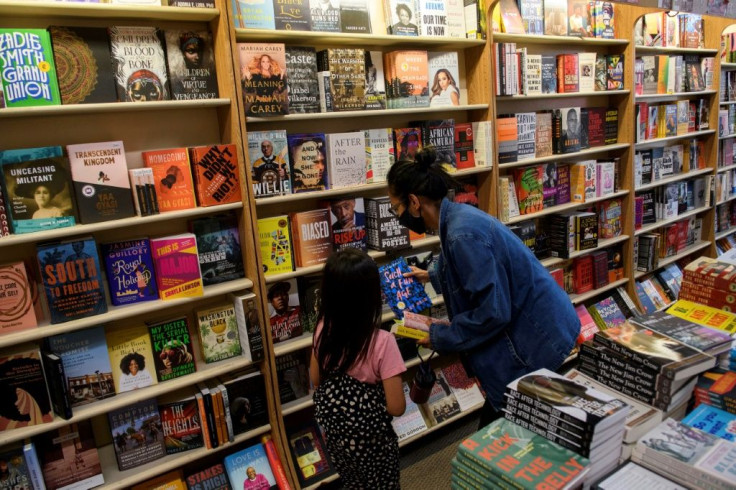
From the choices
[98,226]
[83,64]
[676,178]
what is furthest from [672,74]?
[98,226]

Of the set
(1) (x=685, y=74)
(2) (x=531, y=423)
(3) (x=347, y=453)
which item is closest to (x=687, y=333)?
(2) (x=531, y=423)

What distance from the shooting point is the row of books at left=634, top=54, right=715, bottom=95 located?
418cm

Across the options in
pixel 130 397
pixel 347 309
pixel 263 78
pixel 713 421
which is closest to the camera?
→ pixel 713 421

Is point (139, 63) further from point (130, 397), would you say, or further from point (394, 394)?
point (394, 394)

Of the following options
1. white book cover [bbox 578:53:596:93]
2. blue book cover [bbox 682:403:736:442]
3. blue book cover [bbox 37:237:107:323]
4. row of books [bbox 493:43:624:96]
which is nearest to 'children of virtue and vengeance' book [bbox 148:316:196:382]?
blue book cover [bbox 37:237:107:323]

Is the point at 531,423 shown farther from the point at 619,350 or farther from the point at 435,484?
the point at 435,484

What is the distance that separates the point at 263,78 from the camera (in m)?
2.34

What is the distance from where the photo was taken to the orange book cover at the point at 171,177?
7.29 feet

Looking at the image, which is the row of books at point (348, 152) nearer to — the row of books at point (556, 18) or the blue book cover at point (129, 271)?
the blue book cover at point (129, 271)

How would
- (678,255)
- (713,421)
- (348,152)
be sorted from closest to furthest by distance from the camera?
1. (713,421)
2. (348,152)
3. (678,255)

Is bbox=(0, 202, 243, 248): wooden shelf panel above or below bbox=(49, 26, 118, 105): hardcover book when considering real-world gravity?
below

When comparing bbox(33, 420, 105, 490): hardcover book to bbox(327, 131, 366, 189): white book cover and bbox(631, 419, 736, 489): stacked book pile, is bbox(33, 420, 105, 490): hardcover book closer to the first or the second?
bbox(327, 131, 366, 189): white book cover

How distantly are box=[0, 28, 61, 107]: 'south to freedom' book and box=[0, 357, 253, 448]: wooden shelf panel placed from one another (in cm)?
125

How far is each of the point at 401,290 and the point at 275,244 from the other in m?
0.71
